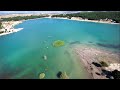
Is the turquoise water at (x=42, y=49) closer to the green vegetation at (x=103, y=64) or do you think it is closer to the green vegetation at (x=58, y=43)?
the green vegetation at (x=58, y=43)

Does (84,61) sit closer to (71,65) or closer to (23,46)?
(71,65)

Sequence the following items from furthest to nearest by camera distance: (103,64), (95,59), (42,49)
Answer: (42,49) → (95,59) → (103,64)

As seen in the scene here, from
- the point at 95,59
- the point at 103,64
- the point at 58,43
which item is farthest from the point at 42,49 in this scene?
the point at 103,64

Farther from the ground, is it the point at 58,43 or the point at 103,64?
the point at 58,43

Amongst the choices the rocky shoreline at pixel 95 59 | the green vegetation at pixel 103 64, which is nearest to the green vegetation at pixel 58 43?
the rocky shoreline at pixel 95 59

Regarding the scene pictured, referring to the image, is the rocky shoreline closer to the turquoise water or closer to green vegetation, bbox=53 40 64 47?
the turquoise water

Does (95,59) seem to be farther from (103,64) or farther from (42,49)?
(42,49)

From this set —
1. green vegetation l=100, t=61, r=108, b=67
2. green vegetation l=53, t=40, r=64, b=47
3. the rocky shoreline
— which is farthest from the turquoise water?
green vegetation l=100, t=61, r=108, b=67
